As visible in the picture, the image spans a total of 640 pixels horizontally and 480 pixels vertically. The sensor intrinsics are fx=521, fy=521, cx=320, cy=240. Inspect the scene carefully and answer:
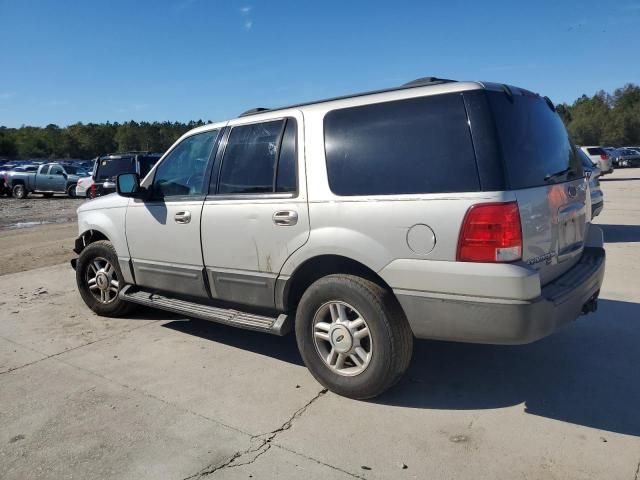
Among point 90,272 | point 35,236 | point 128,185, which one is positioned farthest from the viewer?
point 35,236

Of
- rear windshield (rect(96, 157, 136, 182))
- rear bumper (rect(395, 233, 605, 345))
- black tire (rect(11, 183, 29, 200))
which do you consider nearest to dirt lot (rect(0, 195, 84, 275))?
rear windshield (rect(96, 157, 136, 182))

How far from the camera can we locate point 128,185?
491 cm

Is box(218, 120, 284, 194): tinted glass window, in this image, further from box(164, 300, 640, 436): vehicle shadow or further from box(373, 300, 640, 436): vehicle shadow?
box(373, 300, 640, 436): vehicle shadow

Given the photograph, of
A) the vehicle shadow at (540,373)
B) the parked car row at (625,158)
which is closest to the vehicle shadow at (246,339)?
the vehicle shadow at (540,373)

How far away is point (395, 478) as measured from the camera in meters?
2.70

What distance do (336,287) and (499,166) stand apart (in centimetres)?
129

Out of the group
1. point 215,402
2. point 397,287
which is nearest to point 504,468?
point 397,287

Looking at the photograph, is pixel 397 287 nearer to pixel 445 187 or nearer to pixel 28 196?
pixel 445 187

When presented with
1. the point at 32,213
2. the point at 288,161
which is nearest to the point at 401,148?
the point at 288,161

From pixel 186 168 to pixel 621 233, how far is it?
8823 millimetres

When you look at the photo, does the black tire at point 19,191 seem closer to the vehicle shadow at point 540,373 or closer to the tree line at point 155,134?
the vehicle shadow at point 540,373

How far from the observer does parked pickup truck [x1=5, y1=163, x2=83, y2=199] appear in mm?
27438

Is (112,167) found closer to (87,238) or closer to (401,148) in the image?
(87,238)

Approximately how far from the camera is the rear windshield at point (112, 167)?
46.9 ft
